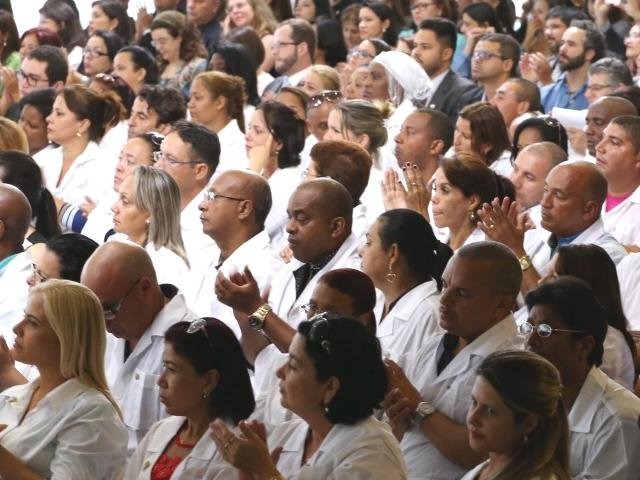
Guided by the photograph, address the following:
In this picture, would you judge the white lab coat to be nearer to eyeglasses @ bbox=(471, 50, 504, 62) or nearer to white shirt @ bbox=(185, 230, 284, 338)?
white shirt @ bbox=(185, 230, 284, 338)

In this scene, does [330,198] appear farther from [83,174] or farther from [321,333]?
[83,174]

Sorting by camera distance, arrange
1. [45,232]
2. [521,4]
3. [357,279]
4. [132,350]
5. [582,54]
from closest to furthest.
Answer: [357,279]
[132,350]
[45,232]
[582,54]
[521,4]

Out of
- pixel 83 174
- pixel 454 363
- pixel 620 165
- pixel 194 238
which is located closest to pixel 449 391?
pixel 454 363

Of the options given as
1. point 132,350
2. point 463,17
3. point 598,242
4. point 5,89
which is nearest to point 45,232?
point 132,350

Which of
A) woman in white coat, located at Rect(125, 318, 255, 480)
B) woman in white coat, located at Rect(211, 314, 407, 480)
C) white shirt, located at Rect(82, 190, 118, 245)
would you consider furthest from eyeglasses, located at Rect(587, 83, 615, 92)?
woman in white coat, located at Rect(211, 314, 407, 480)

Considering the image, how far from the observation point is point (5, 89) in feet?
30.0

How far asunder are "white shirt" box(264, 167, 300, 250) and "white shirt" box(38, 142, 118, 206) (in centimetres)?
101

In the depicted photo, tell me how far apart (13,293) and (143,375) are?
0.81m

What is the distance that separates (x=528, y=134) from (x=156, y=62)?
368 cm

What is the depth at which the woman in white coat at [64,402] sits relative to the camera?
378 centimetres

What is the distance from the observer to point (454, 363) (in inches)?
160

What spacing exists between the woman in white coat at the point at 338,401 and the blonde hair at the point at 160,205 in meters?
1.90

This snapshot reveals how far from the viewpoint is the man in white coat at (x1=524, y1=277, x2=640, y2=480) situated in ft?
12.4

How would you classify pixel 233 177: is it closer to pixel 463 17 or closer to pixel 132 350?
pixel 132 350
